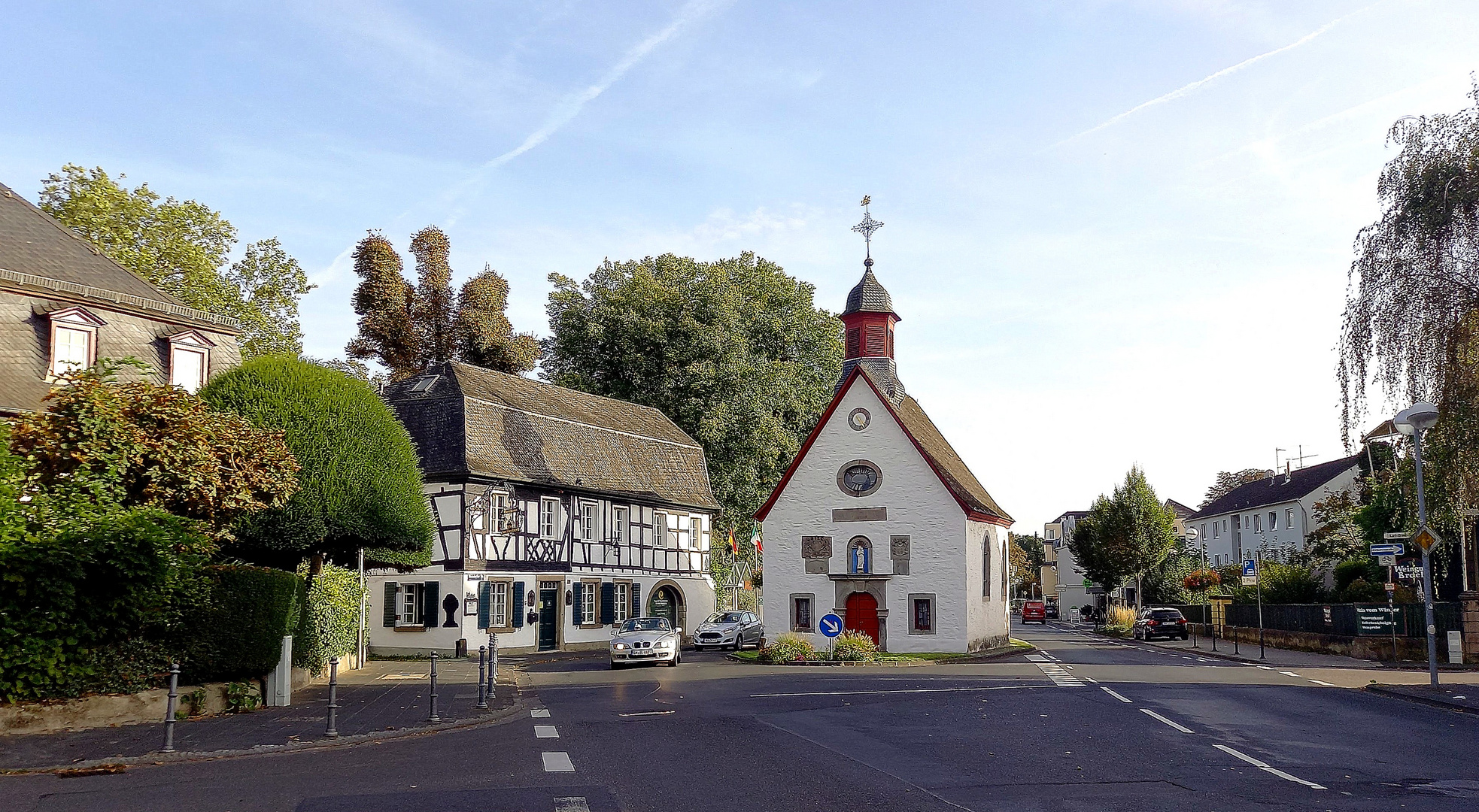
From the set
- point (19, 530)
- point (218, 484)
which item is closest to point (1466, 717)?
point (218, 484)

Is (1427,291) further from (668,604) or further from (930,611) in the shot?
(668,604)

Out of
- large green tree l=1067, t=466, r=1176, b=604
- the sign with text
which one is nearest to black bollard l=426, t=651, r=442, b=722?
the sign with text

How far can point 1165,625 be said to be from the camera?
48500 mm

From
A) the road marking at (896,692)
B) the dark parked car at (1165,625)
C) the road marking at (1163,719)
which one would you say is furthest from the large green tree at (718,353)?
the road marking at (1163,719)

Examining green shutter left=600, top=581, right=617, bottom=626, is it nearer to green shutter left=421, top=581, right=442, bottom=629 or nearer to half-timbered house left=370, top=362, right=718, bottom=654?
half-timbered house left=370, top=362, right=718, bottom=654

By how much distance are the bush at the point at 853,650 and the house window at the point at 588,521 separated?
37.9 ft

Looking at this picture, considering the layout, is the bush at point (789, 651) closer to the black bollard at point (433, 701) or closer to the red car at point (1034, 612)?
the black bollard at point (433, 701)

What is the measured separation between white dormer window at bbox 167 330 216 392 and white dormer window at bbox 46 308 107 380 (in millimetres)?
1878

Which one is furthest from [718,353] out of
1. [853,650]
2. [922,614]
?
[853,650]

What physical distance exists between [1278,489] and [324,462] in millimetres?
70135

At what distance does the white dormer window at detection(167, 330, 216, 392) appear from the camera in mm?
26625

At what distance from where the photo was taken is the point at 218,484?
18109 mm

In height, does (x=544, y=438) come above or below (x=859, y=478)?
above

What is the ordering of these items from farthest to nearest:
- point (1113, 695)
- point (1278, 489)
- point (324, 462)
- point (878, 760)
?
point (1278, 489) → point (324, 462) → point (1113, 695) → point (878, 760)
